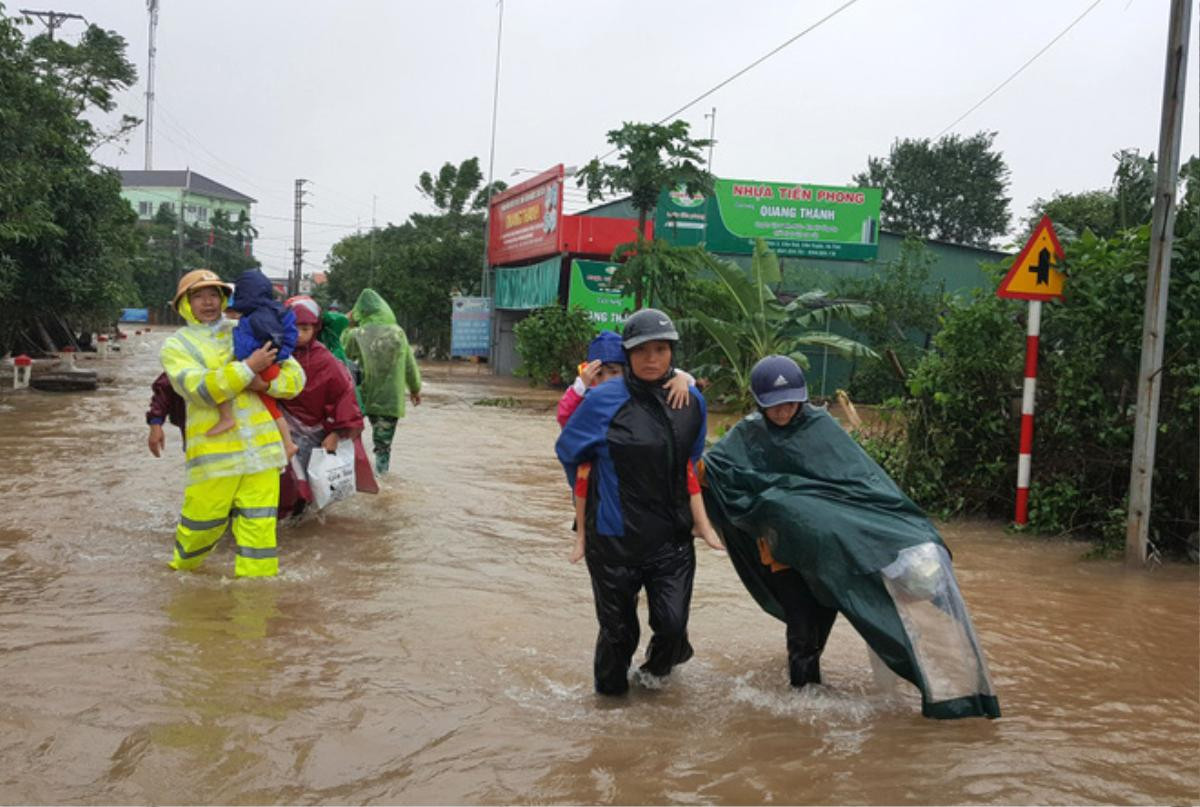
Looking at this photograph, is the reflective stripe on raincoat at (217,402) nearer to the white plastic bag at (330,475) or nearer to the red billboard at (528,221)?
the white plastic bag at (330,475)

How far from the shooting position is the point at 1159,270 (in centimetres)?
695

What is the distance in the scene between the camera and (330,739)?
12.8ft

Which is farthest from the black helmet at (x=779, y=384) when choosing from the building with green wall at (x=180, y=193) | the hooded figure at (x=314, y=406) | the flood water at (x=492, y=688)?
the building with green wall at (x=180, y=193)

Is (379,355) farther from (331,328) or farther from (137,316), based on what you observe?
(137,316)

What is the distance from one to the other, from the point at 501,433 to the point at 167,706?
37.7 ft

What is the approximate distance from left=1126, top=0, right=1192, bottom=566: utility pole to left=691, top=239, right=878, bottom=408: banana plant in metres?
10.6

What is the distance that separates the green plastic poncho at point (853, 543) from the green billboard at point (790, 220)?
23.0 metres

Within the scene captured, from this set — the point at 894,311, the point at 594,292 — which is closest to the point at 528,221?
the point at 594,292

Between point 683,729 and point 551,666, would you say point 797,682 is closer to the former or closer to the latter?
point 683,729

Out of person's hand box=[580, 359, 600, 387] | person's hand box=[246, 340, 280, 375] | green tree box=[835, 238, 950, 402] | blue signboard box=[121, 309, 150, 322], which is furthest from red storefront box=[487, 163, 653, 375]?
blue signboard box=[121, 309, 150, 322]

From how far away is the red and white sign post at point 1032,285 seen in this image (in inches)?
310

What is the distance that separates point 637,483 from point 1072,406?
500 centimetres

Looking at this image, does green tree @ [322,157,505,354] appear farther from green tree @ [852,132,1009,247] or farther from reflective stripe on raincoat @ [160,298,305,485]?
reflective stripe on raincoat @ [160,298,305,485]

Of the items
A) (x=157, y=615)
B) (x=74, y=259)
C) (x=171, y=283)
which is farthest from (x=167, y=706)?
(x=171, y=283)
